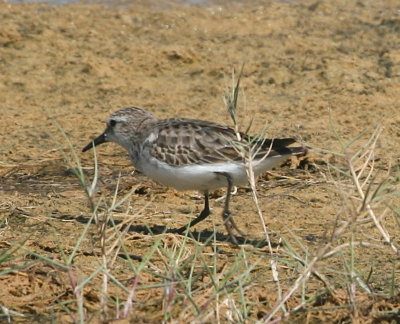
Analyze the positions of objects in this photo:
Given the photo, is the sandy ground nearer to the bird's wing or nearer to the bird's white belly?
the bird's white belly

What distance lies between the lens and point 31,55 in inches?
437

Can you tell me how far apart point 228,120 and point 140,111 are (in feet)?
5.12

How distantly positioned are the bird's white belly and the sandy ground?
320mm

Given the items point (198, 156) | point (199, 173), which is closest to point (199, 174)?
point (199, 173)

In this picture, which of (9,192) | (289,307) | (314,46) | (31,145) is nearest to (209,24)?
(314,46)

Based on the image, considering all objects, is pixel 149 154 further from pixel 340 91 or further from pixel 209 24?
pixel 209 24

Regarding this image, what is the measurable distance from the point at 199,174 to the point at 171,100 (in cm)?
312

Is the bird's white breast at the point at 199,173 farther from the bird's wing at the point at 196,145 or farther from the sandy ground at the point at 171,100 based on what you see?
the sandy ground at the point at 171,100

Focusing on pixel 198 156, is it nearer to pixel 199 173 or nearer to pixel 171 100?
pixel 199 173

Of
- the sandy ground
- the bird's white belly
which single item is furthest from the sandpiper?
the sandy ground

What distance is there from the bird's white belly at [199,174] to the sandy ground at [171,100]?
0.32m

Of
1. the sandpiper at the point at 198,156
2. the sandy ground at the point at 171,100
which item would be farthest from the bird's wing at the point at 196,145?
the sandy ground at the point at 171,100

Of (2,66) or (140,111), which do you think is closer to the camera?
(140,111)

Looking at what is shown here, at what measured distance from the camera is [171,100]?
10008 mm
